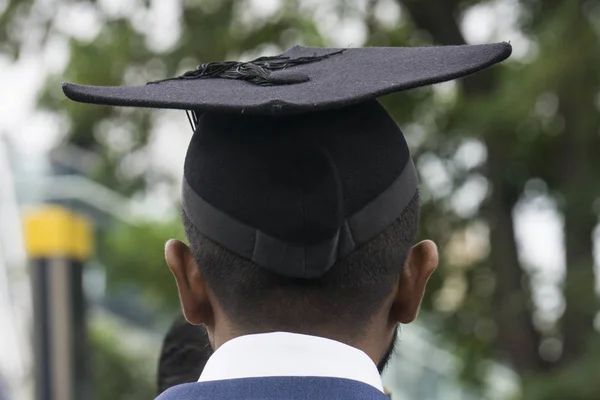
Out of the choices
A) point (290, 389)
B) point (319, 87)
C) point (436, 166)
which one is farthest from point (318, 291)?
point (436, 166)

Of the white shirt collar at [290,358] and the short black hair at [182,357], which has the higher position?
the white shirt collar at [290,358]

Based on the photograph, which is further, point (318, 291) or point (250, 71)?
point (250, 71)

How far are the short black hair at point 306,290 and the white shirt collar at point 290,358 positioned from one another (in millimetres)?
20

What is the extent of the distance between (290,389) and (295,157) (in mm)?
332

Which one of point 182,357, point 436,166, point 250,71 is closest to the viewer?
point 250,71

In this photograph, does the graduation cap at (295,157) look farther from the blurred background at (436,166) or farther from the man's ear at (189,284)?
the blurred background at (436,166)

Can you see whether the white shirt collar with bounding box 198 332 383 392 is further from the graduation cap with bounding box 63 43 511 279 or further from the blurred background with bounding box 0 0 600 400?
the blurred background with bounding box 0 0 600 400

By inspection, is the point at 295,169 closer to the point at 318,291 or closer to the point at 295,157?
the point at 295,157

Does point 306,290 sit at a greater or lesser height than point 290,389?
greater

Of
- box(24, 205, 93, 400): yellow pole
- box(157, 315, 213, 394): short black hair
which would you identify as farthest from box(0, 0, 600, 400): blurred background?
box(157, 315, 213, 394): short black hair

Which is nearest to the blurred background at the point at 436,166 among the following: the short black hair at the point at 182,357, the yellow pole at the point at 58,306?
the yellow pole at the point at 58,306

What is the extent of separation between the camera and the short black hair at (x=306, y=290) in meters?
1.40

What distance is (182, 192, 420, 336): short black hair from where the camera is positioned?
4.60 feet

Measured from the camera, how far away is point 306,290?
4.62 ft
